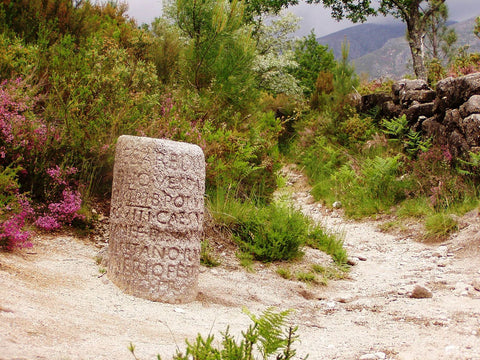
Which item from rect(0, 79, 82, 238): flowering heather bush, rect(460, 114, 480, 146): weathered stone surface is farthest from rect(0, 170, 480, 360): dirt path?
rect(460, 114, 480, 146): weathered stone surface

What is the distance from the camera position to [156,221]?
4.05 meters

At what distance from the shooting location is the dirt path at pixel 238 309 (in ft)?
9.13

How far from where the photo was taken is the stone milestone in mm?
4043

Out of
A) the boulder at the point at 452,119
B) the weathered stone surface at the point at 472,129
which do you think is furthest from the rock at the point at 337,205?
the weathered stone surface at the point at 472,129

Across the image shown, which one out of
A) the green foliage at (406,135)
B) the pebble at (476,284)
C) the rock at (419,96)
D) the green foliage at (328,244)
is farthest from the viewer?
the rock at (419,96)

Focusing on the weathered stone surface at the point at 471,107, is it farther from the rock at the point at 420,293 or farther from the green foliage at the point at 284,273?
the green foliage at the point at 284,273

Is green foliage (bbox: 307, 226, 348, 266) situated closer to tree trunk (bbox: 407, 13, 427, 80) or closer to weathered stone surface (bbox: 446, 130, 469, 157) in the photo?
weathered stone surface (bbox: 446, 130, 469, 157)

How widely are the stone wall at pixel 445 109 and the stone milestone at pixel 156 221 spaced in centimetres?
600

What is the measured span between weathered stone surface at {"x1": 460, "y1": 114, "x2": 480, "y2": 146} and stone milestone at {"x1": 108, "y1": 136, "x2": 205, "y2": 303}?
5939 millimetres

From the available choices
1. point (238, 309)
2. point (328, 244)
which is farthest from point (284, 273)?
point (238, 309)

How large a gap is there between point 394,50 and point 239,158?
128 m

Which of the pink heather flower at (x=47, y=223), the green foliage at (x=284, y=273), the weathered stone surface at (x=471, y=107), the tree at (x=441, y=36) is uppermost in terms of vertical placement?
the tree at (x=441, y=36)

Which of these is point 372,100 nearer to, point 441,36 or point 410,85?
point 410,85

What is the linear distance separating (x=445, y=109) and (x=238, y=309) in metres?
7.10
